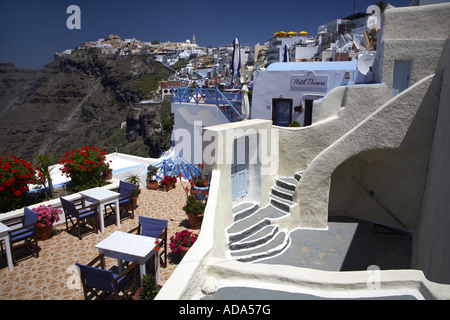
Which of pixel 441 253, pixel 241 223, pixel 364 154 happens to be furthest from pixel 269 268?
pixel 364 154

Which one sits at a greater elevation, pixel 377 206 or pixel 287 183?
pixel 287 183

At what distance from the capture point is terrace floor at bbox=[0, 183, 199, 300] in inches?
216

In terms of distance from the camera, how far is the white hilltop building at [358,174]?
322 inches

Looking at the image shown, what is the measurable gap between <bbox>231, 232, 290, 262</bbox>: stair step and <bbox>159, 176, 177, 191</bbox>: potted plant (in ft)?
12.9

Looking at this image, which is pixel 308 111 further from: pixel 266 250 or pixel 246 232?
pixel 266 250

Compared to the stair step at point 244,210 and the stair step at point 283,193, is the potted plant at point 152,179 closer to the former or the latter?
the stair step at point 244,210

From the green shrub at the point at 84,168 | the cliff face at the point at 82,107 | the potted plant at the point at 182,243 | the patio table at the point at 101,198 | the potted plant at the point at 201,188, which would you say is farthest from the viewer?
the cliff face at the point at 82,107

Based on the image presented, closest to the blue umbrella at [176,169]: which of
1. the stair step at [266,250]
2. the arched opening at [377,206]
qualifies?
the stair step at [266,250]

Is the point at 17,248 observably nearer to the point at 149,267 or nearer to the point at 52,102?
the point at 149,267

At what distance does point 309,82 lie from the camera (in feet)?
50.4

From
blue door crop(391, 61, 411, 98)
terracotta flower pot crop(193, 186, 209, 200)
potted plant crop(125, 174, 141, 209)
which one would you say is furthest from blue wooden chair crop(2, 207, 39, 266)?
blue door crop(391, 61, 411, 98)

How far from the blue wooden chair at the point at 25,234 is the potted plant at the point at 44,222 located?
216 mm

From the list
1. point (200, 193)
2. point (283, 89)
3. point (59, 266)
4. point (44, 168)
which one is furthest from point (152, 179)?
point (283, 89)

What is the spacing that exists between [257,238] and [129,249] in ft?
14.9
